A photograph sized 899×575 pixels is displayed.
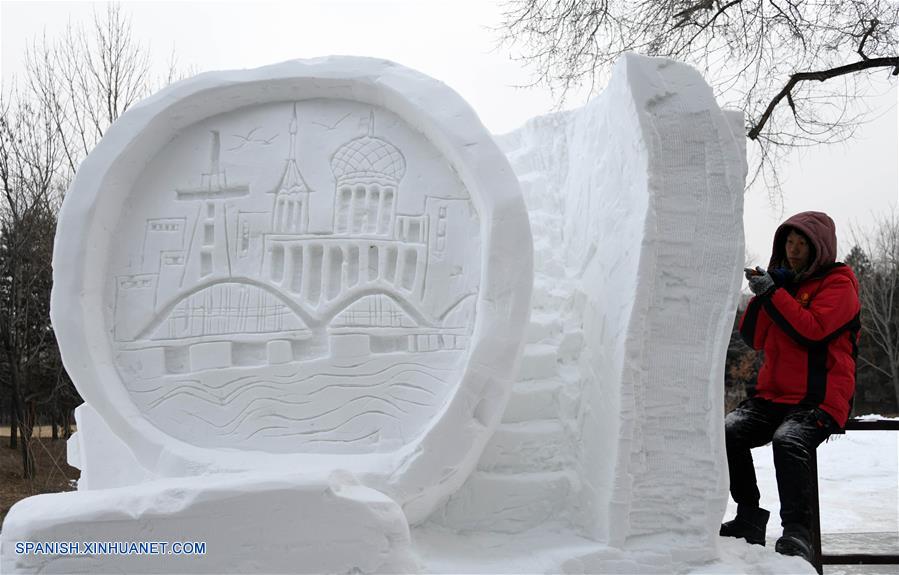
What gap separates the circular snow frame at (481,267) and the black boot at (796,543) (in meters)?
1.36

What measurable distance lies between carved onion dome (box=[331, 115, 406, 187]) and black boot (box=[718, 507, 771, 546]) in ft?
7.35

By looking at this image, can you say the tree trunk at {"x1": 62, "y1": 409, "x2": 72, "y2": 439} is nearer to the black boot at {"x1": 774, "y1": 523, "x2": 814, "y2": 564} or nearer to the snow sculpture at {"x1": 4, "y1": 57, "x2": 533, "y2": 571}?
the snow sculpture at {"x1": 4, "y1": 57, "x2": 533, "y2": 571}

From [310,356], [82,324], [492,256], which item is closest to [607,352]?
[492,256]

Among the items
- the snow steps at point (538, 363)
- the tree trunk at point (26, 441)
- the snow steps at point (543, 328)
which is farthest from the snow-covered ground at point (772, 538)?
the tree trunk at point (26, 441)

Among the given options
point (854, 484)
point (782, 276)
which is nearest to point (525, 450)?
point (782, 276)

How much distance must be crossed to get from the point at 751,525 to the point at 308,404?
2.13m

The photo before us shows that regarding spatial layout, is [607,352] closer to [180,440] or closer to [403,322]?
[403,322]

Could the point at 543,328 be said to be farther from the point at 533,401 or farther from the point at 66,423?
the point at 66,423

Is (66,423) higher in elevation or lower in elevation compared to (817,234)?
lower

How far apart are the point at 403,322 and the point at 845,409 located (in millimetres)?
1929

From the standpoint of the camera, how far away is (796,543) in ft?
10.9

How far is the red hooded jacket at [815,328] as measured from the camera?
332cm

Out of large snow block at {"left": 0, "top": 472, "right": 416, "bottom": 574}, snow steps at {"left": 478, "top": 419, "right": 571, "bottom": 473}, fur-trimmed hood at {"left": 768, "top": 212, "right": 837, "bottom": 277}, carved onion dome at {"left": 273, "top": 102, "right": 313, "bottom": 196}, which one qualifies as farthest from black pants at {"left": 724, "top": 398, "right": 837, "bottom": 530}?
carved onion dome at {"left": 273, "top": 102, "right": 313, "bottom": 196}

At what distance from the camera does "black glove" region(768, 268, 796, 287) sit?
139 inches
